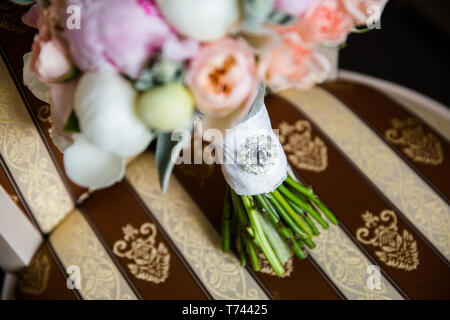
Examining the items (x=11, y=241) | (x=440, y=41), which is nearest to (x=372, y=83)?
(x=440, y=41)

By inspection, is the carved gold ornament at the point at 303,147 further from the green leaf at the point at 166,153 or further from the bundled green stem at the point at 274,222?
the green leaf at the point at 166,153

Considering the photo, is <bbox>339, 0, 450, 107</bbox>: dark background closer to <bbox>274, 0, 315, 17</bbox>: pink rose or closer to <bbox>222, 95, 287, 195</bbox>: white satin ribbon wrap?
<bbox>222, 95, 287, 195</bbox>: white satin ribbon wrap

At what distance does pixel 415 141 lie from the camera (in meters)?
0.86

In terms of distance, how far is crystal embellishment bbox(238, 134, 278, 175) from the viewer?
56 centimetres

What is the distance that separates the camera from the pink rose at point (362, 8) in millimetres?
335

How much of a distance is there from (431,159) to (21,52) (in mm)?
803

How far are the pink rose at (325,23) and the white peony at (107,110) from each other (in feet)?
0.51

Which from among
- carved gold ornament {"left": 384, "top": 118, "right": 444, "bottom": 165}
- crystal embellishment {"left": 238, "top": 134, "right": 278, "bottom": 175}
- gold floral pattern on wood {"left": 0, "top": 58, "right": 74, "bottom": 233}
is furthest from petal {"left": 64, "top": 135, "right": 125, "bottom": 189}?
carved gold ornament {"left": 384, "top": 118, "right": 444, "bottom": 165}

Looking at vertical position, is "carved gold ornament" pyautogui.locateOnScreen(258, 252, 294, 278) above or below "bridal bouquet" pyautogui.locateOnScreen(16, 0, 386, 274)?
below

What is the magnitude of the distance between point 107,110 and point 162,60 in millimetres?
61

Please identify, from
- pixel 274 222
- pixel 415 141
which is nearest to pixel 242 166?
pixel 274 222

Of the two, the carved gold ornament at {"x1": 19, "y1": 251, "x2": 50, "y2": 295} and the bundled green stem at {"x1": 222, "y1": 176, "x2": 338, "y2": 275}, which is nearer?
the bundled green stem at {"x1": 222, "y1": 176, "x2": 338, "y2": 275}

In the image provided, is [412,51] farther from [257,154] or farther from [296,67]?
[296,67]

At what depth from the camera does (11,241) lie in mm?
733
